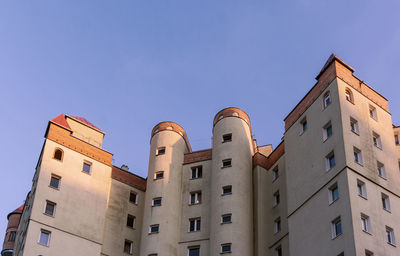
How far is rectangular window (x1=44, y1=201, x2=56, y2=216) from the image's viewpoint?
197 feet

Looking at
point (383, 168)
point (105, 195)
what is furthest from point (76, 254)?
point (383, 168)

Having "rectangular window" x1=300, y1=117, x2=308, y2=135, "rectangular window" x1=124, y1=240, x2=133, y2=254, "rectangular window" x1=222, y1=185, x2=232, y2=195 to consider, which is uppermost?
"rectangular window" x1=300, y1=117, x2=308, y2=135

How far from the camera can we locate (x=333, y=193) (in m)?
51.7

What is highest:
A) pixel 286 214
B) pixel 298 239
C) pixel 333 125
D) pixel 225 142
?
pixel 225 142

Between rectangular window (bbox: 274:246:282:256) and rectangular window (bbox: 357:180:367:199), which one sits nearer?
rectangular window (bbox: 357:180:367:199)

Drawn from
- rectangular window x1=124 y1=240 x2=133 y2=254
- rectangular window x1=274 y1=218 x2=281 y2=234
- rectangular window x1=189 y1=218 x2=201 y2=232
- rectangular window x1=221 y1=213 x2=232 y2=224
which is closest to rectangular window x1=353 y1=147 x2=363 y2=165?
rectangular window x1=274 y1=218 x2=281 y2=234

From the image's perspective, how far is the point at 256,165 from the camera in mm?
65812

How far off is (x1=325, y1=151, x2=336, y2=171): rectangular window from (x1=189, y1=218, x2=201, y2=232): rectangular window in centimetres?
1618

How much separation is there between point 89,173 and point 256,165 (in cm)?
1692

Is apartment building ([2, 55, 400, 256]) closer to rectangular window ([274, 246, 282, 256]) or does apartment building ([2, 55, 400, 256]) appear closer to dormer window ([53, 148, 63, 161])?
rectangular window ([274, 246, 282, 256])

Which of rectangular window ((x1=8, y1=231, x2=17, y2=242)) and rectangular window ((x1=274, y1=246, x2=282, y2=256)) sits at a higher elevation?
rectangular window ((x1=8, y1=231, x2=17, y2=242))

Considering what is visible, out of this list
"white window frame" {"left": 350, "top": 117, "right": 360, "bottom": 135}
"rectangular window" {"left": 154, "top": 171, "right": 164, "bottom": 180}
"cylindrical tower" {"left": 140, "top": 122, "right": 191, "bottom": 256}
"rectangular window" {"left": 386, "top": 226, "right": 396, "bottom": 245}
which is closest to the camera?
"rectangular window" {"left": 386, "top": 226, "right": 396, "bottom": 245}

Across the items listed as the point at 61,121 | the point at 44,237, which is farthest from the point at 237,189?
the point at 61,121

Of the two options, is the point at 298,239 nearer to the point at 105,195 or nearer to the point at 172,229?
the point at 172,229
